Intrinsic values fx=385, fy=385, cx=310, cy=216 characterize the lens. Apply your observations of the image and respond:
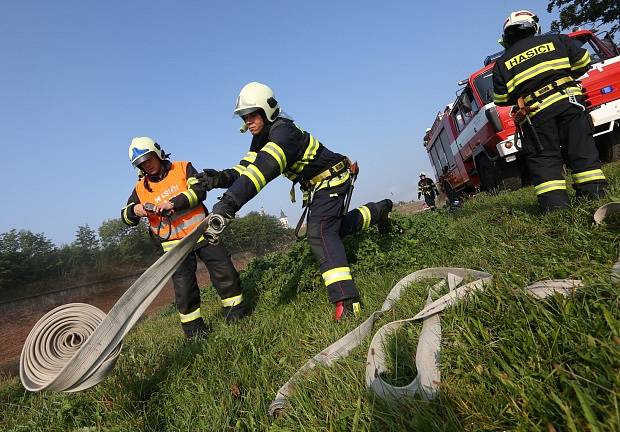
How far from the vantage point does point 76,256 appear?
18922 mm

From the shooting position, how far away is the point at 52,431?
226cm

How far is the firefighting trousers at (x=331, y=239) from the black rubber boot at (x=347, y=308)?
0.05 m

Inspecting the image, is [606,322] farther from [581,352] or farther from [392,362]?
[392,362]

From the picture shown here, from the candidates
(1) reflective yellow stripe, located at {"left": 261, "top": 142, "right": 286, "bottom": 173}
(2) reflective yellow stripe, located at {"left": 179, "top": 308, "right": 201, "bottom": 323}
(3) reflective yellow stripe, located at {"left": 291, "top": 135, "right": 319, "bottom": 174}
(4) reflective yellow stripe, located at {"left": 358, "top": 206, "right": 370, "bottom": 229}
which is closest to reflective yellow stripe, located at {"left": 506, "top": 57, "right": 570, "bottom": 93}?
(4) reflective yellow stripe, located at {"left": 358, "top": 206, "right": 370, "bottom": 229}

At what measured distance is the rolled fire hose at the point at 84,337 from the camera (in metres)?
2.15

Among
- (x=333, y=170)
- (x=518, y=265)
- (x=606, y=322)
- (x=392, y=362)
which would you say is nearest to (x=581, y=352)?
(x=606, y=322)

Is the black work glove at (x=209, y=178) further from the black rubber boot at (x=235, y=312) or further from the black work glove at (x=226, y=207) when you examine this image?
the black rubber boot at (x=235, y=312)

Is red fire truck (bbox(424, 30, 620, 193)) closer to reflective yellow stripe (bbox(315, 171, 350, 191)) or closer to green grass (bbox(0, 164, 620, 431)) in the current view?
reflective yellow stripe (bbox(315, 171, 350, 191))

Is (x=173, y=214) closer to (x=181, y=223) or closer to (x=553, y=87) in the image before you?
(x=181, y=223)

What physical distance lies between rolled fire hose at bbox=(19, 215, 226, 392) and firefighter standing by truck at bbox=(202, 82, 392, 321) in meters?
0.76

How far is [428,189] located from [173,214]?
1432 centimetres

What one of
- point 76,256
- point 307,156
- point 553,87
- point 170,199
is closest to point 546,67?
point 553,87

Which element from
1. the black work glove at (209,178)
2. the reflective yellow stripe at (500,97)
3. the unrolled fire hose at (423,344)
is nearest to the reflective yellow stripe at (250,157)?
the black work glove at (209,178)

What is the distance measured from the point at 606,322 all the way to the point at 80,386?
2572 millimetres
